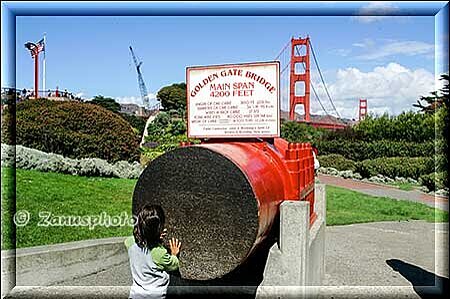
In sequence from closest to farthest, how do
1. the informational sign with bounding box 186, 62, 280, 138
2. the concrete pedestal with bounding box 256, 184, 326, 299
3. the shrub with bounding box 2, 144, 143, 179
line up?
the concrete pedestal with bounding box 256, 184, 326, 299 < the informational sign with bounding box 186, 62, 280, 138 < the shrub with bounding box 2, 144, 143, 179

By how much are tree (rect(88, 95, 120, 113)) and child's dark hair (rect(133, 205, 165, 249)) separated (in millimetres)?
15208

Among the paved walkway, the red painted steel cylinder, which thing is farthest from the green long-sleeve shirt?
the paved walkway

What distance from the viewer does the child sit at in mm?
→ 3836

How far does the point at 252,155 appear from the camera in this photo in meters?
4.46

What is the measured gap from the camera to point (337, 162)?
1022 inches

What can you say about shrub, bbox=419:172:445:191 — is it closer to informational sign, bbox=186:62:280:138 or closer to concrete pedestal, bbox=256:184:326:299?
informational sign, bbox=186:62:280:138

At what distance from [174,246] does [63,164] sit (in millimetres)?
10614

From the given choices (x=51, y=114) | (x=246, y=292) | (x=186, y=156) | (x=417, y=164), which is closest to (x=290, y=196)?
(x=246, y=292)

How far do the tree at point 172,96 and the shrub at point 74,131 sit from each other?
40.7 feet

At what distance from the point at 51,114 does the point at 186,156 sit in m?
11.7

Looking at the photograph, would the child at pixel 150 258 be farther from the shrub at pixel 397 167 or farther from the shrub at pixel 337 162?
the shrub at pixel 337 162

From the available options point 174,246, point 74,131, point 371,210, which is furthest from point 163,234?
point 74,131

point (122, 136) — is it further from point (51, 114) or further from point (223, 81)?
point (223, 81)

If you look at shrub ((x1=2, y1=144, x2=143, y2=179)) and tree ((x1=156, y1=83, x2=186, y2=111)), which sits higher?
tree ((x1=156, y1=83, x2=186, y2=111))
